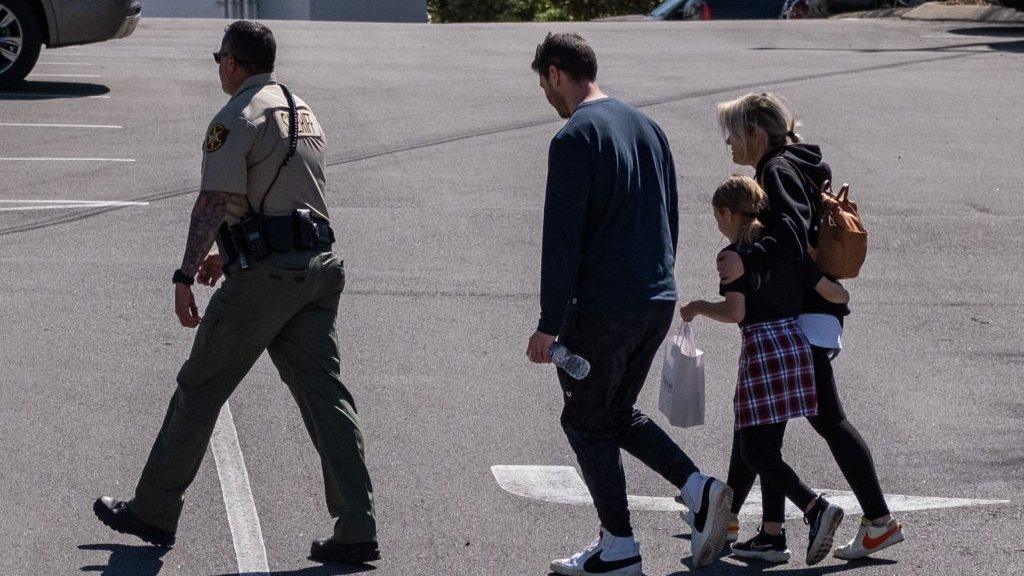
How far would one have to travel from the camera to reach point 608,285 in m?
4.59

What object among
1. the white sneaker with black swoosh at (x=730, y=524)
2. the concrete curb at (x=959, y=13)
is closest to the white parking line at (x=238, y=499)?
the white sneaker with black swoosh at (x=730, y=524)

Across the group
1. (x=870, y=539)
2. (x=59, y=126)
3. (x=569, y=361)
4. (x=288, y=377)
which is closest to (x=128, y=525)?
(x=288, y=377)

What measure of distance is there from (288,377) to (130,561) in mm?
841

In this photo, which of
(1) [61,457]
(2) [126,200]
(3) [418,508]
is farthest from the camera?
(2) [126,200]

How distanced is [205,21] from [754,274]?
23.1 metres

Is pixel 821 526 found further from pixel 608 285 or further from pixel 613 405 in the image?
pixel 608 285

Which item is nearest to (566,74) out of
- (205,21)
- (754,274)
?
(754,274)

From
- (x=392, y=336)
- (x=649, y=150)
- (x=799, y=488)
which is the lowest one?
(x=392, y=336)

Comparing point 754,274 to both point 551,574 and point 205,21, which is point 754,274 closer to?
point 551,574

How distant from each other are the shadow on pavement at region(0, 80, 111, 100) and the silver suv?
0.29 m

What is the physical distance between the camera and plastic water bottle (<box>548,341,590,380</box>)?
4570 mm

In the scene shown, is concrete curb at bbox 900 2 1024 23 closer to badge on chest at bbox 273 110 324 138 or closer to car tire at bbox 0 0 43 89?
car tire at bbox 0 0 43 89

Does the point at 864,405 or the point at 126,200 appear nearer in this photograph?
the point at 864,405

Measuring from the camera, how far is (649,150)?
15.2 feet
